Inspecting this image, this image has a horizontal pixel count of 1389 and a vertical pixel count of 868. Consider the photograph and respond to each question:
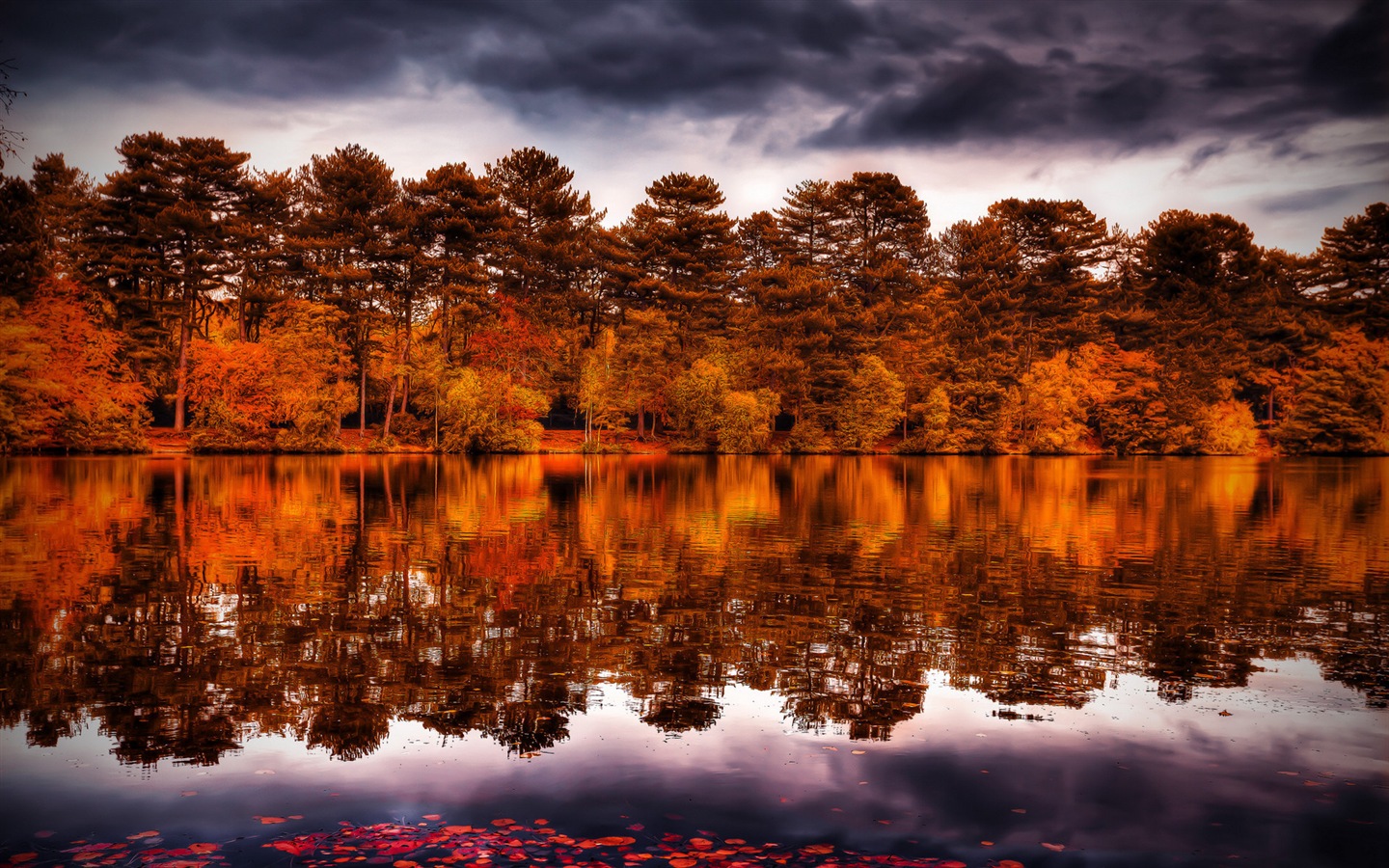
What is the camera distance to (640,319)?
7081cm

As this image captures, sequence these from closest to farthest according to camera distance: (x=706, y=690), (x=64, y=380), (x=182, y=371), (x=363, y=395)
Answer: (x=706, y=690) < (x=64, y=380) < (x=182, y=371) < (x=363, y=395)

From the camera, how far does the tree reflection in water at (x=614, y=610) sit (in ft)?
29.5

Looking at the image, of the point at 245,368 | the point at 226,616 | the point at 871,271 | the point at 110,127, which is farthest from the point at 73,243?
the point at 226,616

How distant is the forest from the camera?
6031 cm

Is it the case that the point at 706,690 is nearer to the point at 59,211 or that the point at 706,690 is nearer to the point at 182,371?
the point at 182,371

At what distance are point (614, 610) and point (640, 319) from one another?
58.6m

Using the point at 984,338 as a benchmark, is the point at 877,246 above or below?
above

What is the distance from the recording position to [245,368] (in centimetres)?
6003

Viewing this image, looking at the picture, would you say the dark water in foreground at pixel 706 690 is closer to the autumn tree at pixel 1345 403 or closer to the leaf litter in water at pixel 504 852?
the leaf litter in water at pixel 504 852

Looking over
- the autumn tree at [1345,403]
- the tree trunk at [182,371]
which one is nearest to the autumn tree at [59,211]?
the tree trunk at [182,371]

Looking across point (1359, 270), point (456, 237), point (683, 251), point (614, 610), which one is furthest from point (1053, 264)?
point (614, 610)

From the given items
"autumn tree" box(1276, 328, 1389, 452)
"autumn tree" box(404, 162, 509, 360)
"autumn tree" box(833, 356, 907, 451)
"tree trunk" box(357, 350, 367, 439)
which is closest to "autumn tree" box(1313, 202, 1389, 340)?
"autumn tree" box(1276, 328, 1389, 452)

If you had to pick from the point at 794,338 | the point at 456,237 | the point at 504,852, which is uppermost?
the point at 456,237

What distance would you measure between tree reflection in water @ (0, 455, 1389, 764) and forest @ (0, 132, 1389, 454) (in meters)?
33.2
